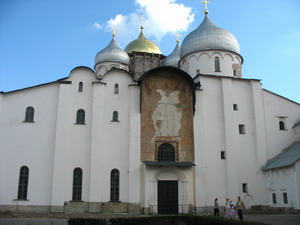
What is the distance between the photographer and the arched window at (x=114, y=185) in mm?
22281

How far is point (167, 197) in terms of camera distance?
75.2 feet

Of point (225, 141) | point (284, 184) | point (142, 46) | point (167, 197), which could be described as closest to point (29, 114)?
point (167, 197)

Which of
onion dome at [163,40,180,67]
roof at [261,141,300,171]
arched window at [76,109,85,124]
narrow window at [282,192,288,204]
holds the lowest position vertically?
narrow window at [282,192,288,204]

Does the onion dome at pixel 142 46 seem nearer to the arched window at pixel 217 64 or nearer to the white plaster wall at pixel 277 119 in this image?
the arched window at pixel 217 64

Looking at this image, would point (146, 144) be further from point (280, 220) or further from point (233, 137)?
point (280, 220)

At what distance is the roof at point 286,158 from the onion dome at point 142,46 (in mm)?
17452

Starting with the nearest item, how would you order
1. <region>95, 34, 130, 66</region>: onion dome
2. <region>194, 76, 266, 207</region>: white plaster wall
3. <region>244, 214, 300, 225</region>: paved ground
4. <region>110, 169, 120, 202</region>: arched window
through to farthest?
<region>244, 214, 300, 225</region>: paved ground → <region>110, 169, 120, 202</region>: arched window → <region>194, 76, 266, 207</region>: white plaster wall → <region>95, 34, 130, 66</region>: onion dome

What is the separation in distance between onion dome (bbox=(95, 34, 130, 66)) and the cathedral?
8.45m

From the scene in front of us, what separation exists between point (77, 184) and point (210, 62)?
14.5m

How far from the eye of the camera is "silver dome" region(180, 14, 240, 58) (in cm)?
2780

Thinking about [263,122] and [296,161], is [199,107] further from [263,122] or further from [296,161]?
[296,161]

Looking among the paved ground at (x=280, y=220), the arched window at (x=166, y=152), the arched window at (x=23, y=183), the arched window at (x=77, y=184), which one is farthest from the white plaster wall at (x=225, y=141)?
the arched window at (x=23, y=183)

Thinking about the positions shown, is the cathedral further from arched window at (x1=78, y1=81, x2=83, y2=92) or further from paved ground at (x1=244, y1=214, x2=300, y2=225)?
paved ground at (x1=244, y1=214, x2=300, y2=225)

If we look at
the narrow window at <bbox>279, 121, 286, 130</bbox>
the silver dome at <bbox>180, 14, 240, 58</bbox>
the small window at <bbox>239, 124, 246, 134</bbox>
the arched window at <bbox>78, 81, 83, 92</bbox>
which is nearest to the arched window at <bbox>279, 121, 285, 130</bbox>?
the narrow window at <bbox>279, 121, 286, 130</bbox>
